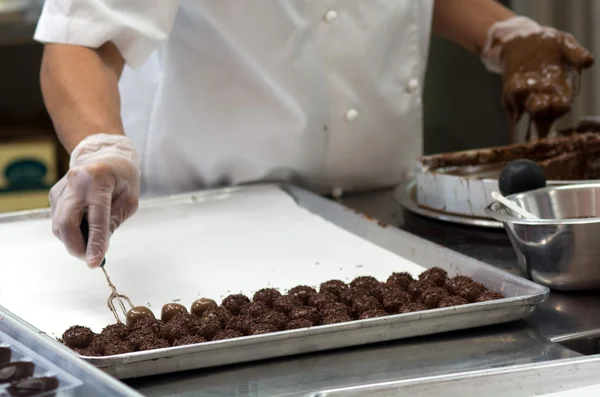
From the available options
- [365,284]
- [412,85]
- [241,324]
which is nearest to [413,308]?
[365,284]

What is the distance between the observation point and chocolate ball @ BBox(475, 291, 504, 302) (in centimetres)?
131

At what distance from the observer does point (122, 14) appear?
5.98ft

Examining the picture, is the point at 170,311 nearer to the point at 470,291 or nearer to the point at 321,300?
the point at 321,300

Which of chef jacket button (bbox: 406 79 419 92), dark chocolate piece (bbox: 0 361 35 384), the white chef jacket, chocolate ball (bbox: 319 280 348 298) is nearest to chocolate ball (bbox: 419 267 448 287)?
chocolate ball (bbox: 319 280 348 298)

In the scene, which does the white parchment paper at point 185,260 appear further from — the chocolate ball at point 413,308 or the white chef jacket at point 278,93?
the chocolate ball at point 413,308

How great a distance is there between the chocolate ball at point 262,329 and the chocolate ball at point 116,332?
0.57 feet

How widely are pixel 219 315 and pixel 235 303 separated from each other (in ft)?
0.22

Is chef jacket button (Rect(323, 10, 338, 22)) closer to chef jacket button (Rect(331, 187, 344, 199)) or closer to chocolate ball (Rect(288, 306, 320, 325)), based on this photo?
chef jacket button (Rect(331, 187, 344, 199))

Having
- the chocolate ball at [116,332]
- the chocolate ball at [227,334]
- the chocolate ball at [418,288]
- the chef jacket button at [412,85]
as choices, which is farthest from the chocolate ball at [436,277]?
the chef jacket button at [412,85]

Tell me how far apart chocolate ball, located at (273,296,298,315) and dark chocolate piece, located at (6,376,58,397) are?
0.41 meters

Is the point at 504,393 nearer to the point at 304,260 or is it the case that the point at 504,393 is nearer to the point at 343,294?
the point at 343,294

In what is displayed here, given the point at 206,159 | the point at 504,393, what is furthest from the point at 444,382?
the point at 206,159

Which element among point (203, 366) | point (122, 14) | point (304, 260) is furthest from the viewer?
point (122, 14)

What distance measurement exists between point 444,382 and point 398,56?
1312mm
